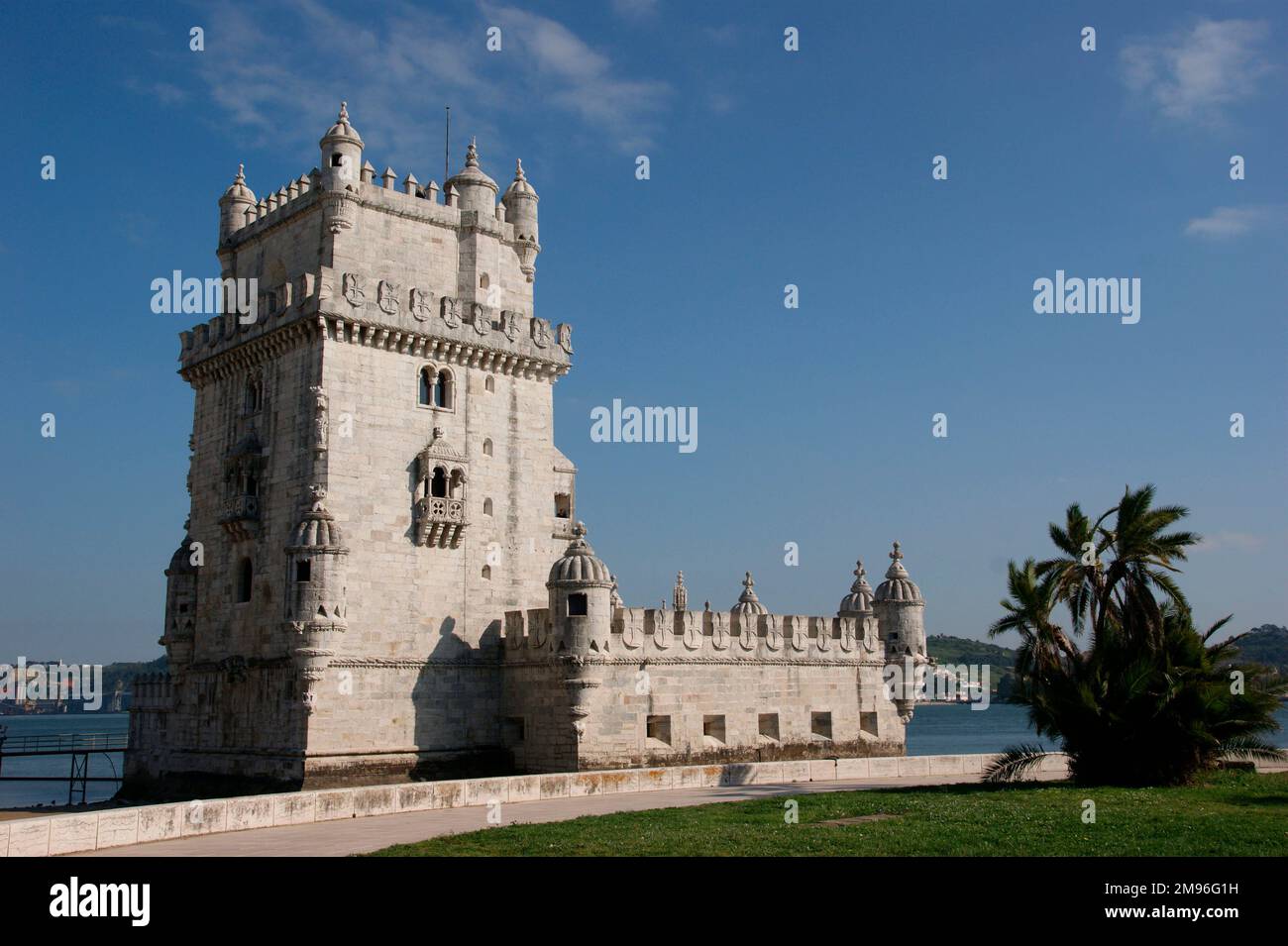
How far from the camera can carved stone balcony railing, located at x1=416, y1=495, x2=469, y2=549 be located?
35.4 meters

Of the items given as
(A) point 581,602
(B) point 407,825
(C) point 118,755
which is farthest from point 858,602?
(C) point 118,755

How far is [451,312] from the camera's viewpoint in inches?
1464

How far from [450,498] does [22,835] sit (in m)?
18.6

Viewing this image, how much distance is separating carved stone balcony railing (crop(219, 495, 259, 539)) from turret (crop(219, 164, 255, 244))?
36.3ft

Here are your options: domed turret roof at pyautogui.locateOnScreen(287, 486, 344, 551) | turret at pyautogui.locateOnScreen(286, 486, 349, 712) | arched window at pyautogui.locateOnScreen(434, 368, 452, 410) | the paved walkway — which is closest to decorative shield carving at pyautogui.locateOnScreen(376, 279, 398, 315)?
arched window at pyautogui.locateOnScreen(434, 368, 452, 410)

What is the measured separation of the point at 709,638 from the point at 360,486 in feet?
40.1

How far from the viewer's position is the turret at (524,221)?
40.5m

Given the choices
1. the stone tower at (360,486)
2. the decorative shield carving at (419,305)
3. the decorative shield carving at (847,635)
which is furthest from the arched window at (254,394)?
the decorative shield carving at (847,635)

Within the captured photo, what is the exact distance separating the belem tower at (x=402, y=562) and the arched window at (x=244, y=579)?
69 millimetres

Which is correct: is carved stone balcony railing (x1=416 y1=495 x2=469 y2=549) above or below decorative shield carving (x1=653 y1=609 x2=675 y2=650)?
above

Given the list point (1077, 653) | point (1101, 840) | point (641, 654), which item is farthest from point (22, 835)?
point (1077, 653)

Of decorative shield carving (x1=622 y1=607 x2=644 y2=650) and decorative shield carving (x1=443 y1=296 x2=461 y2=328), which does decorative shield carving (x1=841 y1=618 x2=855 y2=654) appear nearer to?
decorative shield carving (x1=622 y1=607 x2=644 y2=650)

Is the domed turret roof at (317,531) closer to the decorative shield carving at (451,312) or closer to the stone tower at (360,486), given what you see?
the stone tower at (360,486)

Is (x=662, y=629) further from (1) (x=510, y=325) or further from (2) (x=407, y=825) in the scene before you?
(2) (x=407, y=825)
